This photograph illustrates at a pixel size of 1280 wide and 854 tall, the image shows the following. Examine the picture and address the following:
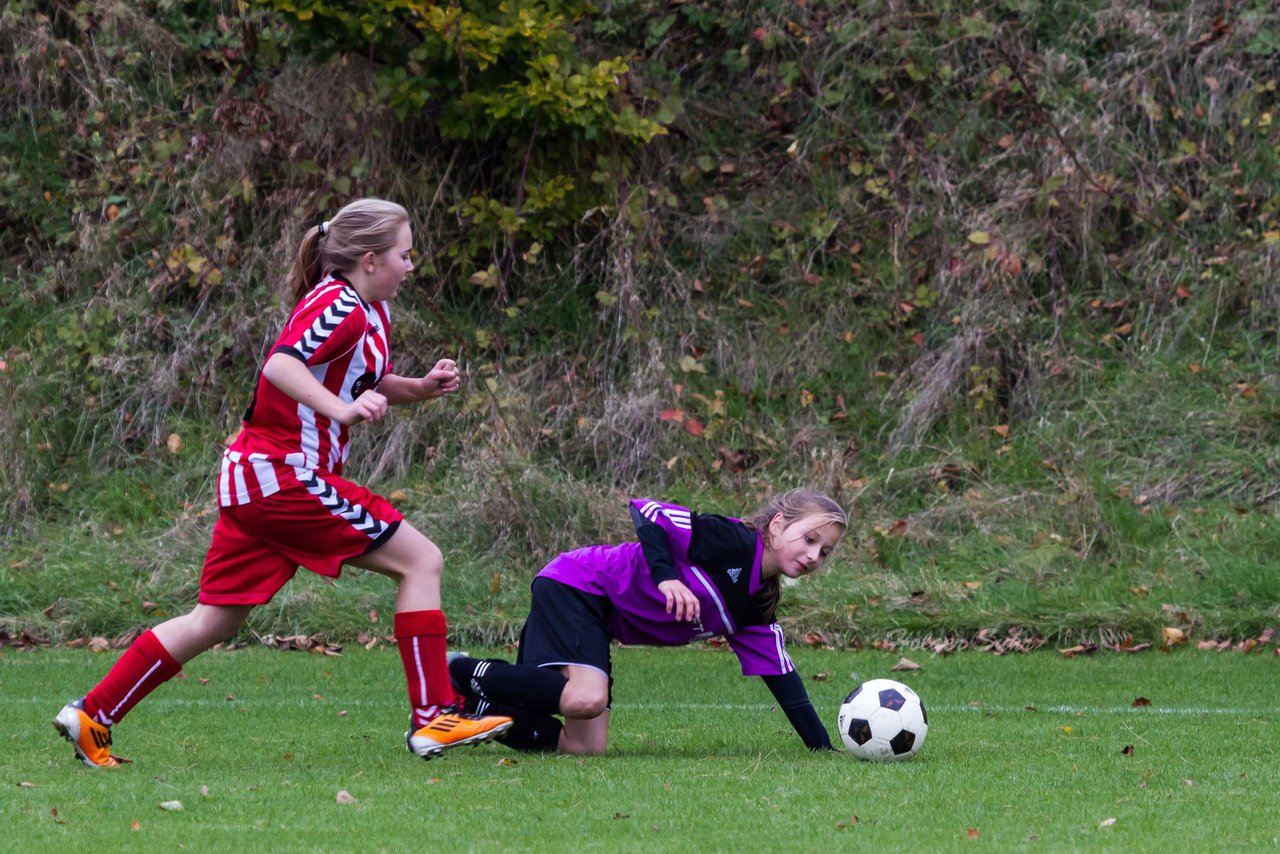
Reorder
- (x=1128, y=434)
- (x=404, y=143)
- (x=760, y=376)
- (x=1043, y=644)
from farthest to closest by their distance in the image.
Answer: (x=404, y=143) → (x=760, y=376) → (x=1128, y=434) → (x=1043, y=644)

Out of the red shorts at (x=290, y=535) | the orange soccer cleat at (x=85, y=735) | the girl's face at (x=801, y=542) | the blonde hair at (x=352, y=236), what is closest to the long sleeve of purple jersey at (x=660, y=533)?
the girl's face at (x=801, y=542)

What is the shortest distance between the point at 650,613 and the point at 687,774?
0.72 m

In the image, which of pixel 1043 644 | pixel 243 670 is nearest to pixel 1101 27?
pixel 1043 644

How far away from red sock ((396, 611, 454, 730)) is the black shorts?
0.37 metres

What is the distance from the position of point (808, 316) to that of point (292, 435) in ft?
23.4

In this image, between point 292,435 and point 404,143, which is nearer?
point 292,435

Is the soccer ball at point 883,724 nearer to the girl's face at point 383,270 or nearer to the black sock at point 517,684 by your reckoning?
the black sock at point 517,684

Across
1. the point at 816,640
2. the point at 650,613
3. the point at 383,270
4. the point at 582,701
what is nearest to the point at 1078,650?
the point at 816,640

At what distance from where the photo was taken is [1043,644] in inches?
331

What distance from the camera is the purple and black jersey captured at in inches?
211

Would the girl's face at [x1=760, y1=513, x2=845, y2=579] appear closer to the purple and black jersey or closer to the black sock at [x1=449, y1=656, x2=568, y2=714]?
the purple and black jersey

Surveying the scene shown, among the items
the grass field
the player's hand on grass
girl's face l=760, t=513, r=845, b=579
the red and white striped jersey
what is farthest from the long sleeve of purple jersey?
the red and white striped jersey

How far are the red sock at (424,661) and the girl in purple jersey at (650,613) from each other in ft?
0.80

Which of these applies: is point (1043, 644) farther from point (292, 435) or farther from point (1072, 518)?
point (292, 435)
